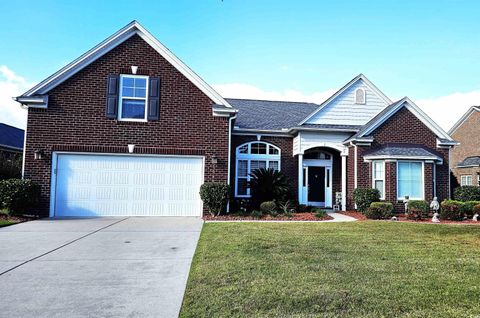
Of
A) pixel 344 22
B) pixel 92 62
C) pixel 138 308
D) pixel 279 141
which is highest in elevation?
pixel 344 22

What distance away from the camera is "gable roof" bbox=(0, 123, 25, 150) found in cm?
2664

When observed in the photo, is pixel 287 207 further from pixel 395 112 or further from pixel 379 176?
pixel 395 112

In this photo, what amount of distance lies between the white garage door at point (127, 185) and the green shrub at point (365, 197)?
699cm

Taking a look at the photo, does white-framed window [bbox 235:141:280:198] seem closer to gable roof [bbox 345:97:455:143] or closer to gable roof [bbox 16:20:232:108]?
gable roof [bbox 16:20:232:108]

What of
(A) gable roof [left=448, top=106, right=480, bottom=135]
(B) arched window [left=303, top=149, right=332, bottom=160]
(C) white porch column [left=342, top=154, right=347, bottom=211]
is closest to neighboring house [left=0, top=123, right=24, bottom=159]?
(B) arched window [left=303, top=149, right=332, bottom=160]

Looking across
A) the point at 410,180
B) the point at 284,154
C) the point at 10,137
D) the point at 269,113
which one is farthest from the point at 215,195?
the point at 10,137

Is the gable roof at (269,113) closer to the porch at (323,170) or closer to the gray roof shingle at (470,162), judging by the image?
the porch at (323,170)

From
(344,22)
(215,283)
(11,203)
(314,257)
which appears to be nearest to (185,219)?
(11,203)

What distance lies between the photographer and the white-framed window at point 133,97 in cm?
1329

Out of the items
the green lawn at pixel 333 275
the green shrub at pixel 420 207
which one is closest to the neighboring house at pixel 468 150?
the green shrub at pixel 420 207

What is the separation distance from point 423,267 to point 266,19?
7626 millimetres

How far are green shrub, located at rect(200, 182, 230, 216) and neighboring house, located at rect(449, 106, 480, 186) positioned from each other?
21750 millimetres

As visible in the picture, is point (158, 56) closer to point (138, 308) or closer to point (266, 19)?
point (266, 19)

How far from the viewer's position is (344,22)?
11.3 metres
